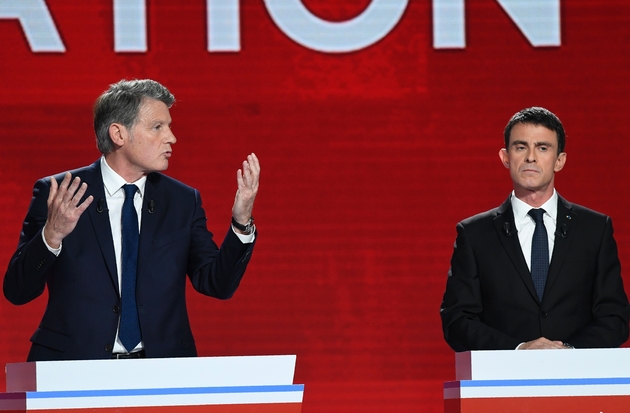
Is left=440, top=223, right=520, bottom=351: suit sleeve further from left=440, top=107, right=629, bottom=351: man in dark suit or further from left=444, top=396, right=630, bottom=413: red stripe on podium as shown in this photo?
left=444, top=396, right=630, bottom=413: red stripe on podium

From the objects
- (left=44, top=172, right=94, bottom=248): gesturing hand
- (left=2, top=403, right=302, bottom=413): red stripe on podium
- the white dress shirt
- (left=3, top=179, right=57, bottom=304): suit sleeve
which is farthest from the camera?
the white dress shirt

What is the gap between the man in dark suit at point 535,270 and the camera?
8.61ft

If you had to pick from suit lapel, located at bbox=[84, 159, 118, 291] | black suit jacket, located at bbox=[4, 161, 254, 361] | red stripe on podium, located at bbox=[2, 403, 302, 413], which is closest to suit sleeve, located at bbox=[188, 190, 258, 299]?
black suit jacket, located at bbox=[4, 161, 254, 361]

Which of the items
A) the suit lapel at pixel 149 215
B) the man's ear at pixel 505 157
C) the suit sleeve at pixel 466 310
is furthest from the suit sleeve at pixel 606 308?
the suit lapel at pixel 149 215

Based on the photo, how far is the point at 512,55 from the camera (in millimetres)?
3992

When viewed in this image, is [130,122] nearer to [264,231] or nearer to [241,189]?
[241,189]

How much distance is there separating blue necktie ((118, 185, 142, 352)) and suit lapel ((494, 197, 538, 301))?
41.9 inches

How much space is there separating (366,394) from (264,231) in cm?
83

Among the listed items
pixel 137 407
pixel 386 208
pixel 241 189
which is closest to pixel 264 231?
pixel 386 208

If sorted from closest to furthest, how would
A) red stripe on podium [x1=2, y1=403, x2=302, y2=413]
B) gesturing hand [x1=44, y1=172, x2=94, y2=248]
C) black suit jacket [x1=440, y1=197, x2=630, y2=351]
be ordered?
red stripe on podium [x1=2, y1=403, x2=302, y2=413] < gesturing hand [x1=44, y1=172, x2=94, y2=248] < black suit jacket [x1=440, y1=197, x2=630, y2=351]

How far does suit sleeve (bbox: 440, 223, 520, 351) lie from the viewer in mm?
2559

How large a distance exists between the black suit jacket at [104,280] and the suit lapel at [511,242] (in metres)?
0.75

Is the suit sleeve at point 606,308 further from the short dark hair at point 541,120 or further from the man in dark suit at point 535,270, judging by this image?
the short dark hair at point 541,120

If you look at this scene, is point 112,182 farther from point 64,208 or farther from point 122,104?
point 64,208
